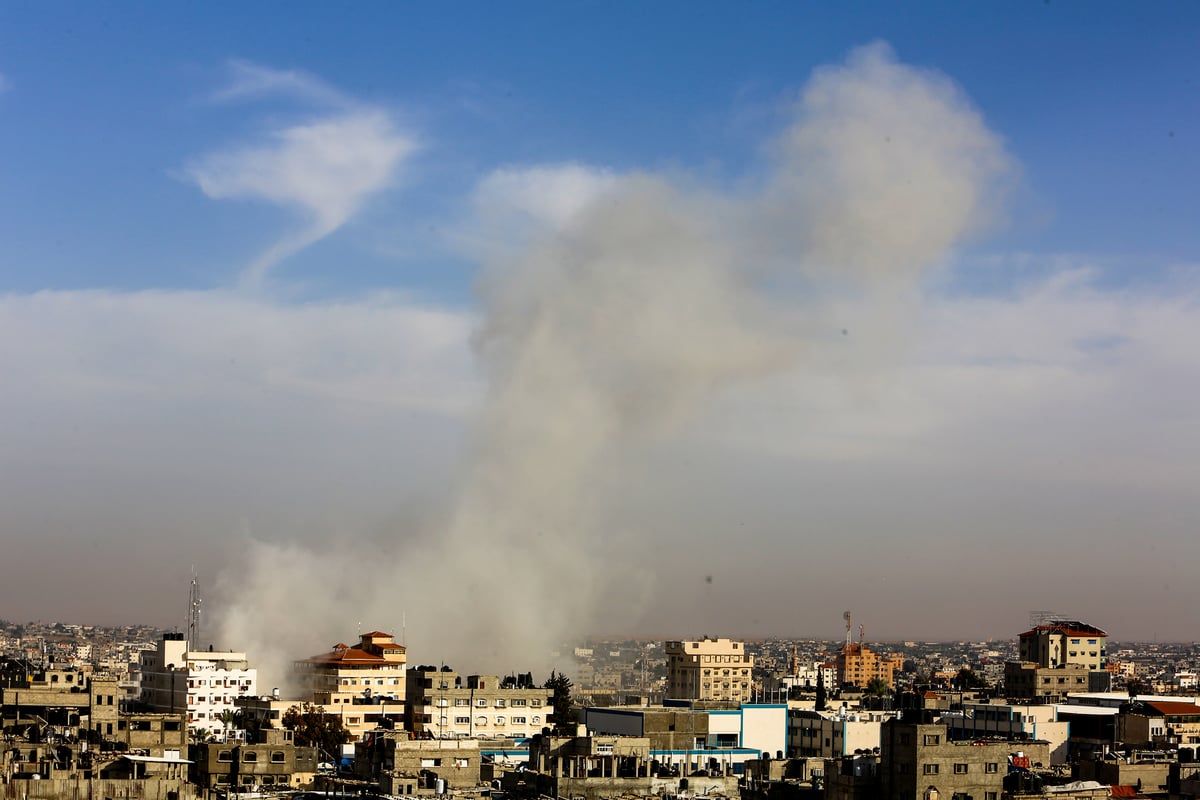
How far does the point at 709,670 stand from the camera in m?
138

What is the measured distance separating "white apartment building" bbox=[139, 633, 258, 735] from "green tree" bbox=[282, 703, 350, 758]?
6.35 meters

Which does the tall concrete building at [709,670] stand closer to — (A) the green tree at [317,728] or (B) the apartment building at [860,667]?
(B) the apartment building at [860,667]

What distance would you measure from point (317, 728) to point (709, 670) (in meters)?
65.8

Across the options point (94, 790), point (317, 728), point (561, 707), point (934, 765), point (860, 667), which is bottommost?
point (860, 667)

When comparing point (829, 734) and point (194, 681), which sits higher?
point (194, 681)

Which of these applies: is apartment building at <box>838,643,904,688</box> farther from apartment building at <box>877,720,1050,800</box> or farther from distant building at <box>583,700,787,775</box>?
apartment building at <box>877,720,1050,800</box>

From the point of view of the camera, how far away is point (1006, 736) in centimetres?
6838

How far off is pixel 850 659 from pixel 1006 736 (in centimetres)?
12041

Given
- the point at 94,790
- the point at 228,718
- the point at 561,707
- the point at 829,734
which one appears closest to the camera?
the point at 94,790

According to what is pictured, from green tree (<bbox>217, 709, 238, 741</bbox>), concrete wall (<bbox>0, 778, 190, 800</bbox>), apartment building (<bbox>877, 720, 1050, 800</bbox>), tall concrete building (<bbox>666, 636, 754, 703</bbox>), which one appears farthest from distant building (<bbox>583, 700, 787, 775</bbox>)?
tall concrete building (<bbox>666, 636, 754, 703</bbox>)

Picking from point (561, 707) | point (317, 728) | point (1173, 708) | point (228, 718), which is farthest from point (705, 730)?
point (1173, 708)

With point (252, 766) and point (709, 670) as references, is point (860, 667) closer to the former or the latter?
point (709, 670)

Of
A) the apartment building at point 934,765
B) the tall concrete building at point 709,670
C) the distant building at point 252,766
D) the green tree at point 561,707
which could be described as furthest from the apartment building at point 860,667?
the apartment building at point 934,765

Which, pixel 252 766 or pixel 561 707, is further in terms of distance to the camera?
pixel 561 707
